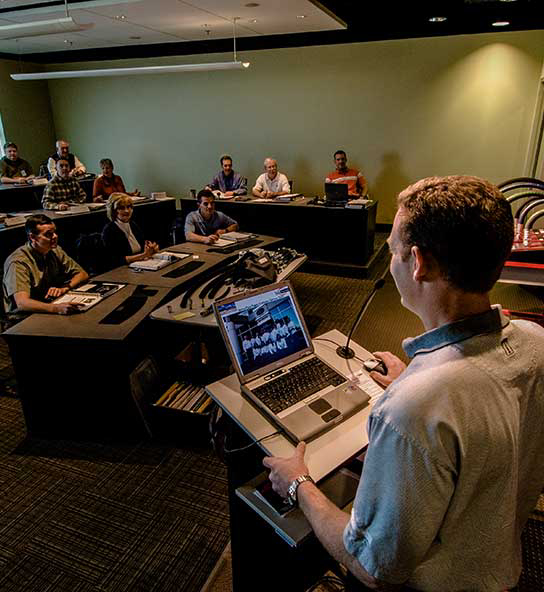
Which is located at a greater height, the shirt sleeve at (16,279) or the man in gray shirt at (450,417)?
the man in gray shirt at (450,417)

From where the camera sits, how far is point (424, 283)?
76 cm

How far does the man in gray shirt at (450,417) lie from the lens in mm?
669

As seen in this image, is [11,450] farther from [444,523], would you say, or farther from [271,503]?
[444,523]

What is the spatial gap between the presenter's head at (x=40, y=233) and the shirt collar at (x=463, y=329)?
8.63 feet

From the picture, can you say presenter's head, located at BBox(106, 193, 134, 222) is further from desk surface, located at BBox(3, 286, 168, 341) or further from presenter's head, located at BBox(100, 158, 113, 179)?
presenter's head, located at BBox(100, 158, 113, 179)

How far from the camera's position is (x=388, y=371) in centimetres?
146

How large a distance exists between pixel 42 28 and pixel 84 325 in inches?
199

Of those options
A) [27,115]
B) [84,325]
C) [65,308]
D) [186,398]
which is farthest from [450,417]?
[27,115]

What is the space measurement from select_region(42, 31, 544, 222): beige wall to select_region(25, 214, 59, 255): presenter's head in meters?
5.26

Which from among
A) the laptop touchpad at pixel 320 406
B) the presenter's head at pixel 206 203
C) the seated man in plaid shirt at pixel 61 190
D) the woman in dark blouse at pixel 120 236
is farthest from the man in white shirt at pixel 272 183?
the laptop touchpad at pixel 320 406

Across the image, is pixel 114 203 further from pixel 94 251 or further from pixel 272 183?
pixel 272 183

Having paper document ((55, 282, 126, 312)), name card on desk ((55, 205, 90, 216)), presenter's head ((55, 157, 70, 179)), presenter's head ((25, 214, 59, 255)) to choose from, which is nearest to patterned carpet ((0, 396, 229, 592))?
paper document ((55, 282, 126, 312))

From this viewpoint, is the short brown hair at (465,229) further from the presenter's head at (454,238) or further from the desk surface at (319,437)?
the desk surface at (319,437)

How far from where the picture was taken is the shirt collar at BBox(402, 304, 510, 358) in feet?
2.39
